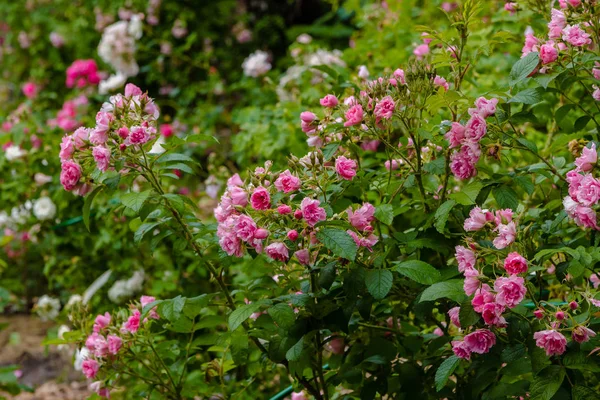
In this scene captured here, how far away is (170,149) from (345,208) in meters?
0.38

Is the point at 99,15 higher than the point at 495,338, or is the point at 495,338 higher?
the point at 495,338

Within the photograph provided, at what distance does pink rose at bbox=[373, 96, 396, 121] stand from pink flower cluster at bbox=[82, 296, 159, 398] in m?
0.73

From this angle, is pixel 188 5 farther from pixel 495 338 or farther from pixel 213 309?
pixel 495 338

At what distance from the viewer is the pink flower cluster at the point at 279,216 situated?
4.80 feet

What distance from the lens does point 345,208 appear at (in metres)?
1.67

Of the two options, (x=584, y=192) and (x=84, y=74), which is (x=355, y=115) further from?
(x=84, y=74)

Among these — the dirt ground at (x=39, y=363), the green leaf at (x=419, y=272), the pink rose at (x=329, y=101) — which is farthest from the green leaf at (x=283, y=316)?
the dirt ground at (x=39, y=363)

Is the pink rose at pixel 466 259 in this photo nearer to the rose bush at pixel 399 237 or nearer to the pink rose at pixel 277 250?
the rose bush at pixel 399 237

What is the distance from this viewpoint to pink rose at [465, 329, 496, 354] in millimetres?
1463

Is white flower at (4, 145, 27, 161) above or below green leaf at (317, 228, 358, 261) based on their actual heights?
below

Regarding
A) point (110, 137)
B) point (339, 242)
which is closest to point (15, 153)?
point (110, 137)

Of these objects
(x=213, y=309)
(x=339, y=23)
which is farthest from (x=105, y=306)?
(x=339, y=23)

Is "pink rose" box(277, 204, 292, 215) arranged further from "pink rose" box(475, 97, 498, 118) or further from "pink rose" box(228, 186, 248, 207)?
"pink rose" box(475, 97, 498, 118)

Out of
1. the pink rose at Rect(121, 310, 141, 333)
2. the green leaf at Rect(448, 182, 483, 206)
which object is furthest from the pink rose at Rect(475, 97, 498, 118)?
the pink rose at Rect(121, 310, 141, 333)
